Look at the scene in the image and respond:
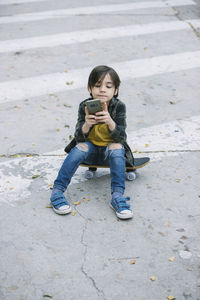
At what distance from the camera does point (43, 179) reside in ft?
13.8

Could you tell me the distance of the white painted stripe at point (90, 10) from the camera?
9.24 m

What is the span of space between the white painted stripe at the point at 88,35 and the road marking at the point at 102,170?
133 inches

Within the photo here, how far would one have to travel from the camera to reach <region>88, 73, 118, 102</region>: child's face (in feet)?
12.6

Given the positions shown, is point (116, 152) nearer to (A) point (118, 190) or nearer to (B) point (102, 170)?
(A) point (118, 190)

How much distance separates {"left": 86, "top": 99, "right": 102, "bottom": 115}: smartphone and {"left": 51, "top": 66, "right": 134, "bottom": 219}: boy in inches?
1.8

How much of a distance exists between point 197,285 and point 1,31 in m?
6.93

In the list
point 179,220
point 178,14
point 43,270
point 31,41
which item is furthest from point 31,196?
point 178,14

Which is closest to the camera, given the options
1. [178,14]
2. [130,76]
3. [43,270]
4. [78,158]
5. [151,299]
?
[151,299]

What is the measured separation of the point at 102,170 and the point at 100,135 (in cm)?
56

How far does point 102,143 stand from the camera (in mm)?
3973

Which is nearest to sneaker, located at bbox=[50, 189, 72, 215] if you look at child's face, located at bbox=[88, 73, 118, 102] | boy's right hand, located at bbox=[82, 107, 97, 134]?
boy's right hand, located at bbox=[82, 107, 97, 134]

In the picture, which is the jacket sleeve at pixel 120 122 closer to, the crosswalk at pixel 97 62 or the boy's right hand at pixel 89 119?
the boy's right hand at pixel 89 119

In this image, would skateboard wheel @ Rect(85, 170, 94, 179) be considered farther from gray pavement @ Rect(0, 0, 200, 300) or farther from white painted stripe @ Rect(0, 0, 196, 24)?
white painted stripe @ Rect(0, 0, 196, 24)

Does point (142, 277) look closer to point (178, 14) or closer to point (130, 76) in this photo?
point (130, 76)
